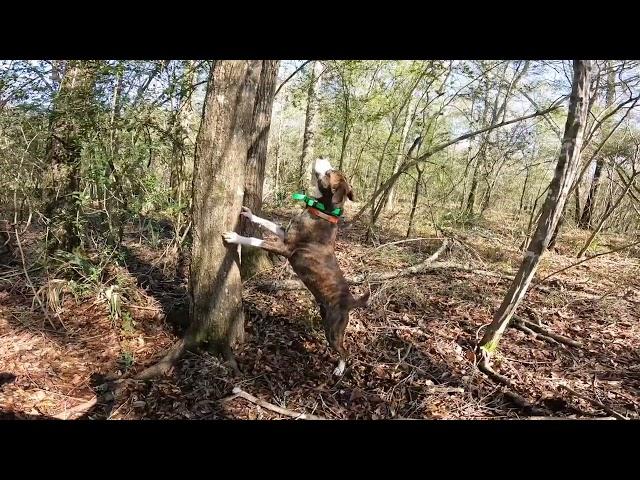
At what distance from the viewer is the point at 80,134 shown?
12.1ft

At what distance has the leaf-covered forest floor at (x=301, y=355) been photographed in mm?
3066

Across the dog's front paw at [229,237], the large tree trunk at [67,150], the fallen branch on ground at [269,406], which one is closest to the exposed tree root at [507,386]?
the fallen branch on ground at [269,406]

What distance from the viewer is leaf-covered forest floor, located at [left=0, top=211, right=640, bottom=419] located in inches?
121

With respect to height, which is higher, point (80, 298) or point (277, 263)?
point (277, 263)

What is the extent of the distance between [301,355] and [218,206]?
164cm

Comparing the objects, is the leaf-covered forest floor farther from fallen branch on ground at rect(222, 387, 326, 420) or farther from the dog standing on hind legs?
the dog standing on hind legs

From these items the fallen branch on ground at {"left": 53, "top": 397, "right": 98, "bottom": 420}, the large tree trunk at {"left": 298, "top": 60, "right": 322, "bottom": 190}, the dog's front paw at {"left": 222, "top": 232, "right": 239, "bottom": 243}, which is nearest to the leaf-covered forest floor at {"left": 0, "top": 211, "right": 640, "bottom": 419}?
the fallen branch on ground at {"left": 53, "top": 397, "right": 98, "bottom": 420}

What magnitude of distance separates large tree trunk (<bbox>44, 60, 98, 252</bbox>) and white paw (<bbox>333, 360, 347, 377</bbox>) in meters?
2.85

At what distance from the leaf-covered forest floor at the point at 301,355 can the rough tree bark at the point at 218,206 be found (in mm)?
193

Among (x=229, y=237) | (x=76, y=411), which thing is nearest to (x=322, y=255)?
(x=229, y=237)

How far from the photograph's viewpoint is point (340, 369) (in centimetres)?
355
